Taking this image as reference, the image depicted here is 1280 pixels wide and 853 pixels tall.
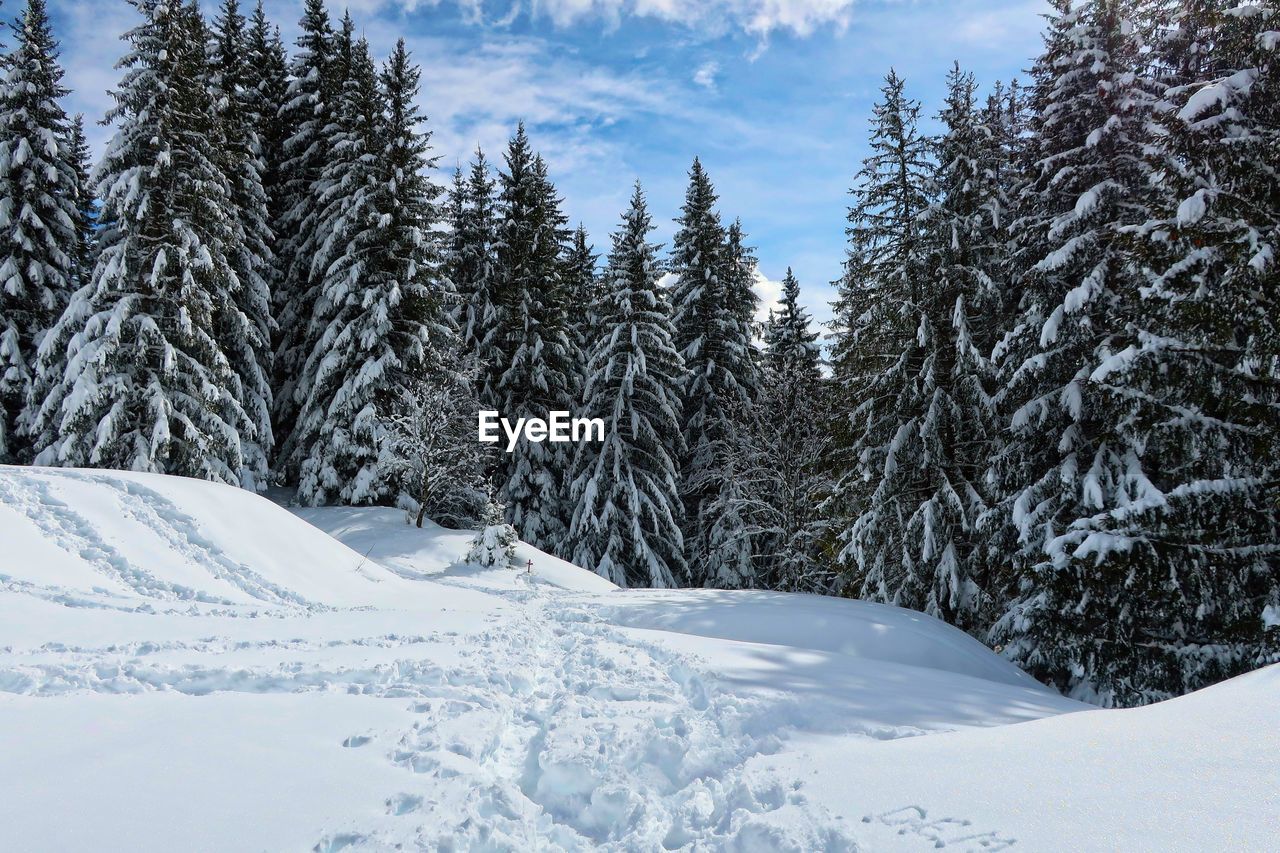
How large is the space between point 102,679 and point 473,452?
52.5 ft

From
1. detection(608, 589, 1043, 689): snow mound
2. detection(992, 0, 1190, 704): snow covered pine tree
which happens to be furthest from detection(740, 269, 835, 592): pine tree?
detection(992, 0, 1190, 704): snow covered pine tree

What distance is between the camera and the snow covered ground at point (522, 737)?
10.0 ft

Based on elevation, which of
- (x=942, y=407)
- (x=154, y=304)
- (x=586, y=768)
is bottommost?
(x=586, y=768)

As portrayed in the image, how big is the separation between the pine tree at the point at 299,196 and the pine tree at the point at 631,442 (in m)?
10.1

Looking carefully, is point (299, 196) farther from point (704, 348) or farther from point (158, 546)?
point (158, 546)

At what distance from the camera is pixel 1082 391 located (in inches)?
416

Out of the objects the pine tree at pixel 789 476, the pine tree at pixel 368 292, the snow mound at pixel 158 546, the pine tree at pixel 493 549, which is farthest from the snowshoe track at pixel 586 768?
the pine tree at pixel 368 292

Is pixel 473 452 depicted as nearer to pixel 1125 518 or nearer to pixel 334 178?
pixel 334 178

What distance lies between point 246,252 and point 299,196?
4866mm

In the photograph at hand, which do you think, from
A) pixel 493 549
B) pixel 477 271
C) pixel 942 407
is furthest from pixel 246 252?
pixel 942 407

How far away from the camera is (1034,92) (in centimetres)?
1530

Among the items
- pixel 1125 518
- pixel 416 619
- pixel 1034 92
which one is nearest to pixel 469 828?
pixel 416 619

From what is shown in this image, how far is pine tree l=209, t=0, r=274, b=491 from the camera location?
20234 millimetres

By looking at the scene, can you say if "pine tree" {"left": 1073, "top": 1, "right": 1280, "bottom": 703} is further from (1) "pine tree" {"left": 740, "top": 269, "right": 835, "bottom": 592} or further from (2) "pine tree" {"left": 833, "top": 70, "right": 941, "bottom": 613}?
(1) "pine tree" {"left": 740, "top": 269, "right": 835, "bottom": 592}
